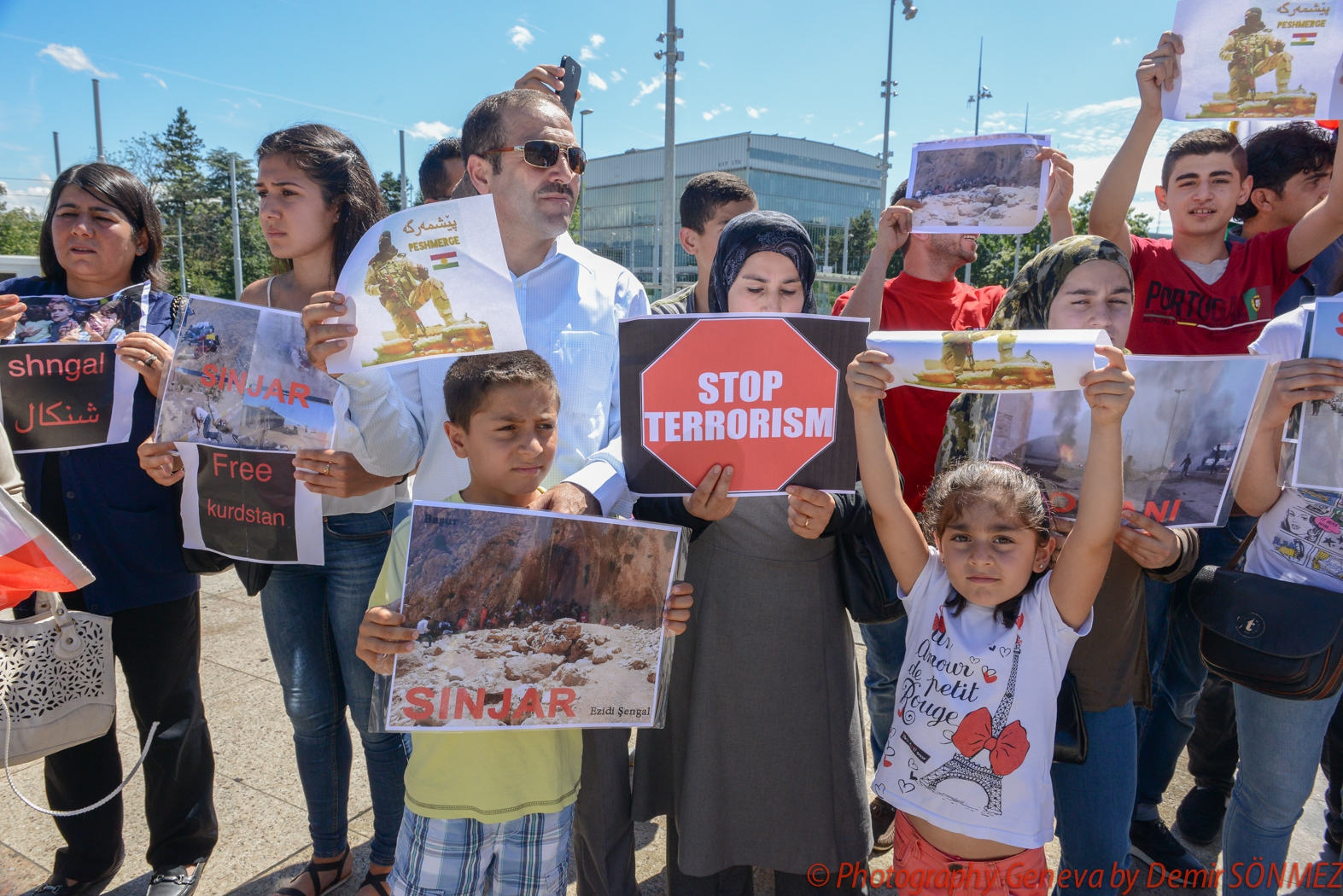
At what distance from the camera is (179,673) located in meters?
2.54

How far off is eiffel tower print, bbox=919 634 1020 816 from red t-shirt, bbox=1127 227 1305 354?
1.33 meters

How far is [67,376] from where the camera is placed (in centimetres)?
230

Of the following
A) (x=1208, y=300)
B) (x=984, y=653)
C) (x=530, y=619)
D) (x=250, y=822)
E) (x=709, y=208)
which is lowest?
(x=250, y=822)

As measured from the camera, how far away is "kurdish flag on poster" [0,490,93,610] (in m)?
1.98

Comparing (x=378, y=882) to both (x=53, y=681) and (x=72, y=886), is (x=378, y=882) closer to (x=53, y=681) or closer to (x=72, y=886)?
(x=72, y=886)

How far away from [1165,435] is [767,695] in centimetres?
115

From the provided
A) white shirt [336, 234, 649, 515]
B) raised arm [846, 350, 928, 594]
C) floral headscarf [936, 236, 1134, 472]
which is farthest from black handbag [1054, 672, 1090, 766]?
white shirt [336, 234, 649, 515]

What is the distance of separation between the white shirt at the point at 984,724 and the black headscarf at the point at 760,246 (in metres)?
0.97

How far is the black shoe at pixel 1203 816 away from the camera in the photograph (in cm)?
284

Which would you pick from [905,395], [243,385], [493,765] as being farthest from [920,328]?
[243,385]

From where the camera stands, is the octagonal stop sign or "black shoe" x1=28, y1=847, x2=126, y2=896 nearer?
the octagonal stop sign

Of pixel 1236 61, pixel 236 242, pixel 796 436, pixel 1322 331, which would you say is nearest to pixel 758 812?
pixel 796 436

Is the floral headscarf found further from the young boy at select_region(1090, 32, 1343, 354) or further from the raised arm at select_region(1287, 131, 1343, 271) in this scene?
the raised arm at select_region(1287, 131, 1343, 271)

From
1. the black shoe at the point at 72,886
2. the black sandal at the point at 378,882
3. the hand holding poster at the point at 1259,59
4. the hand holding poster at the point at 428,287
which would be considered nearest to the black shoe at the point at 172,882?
the black shoe at the point at 72,886
